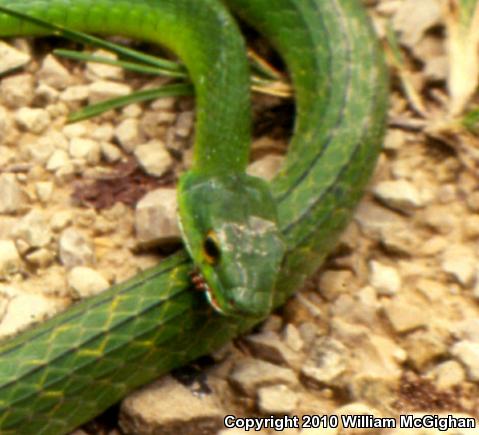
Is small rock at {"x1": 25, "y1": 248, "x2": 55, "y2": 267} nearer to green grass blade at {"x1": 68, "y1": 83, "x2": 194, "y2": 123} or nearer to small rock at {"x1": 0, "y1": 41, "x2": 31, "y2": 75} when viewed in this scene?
green grass blade at {"x1": 68, "y1": 83, "x2": 194, "y2": 123}

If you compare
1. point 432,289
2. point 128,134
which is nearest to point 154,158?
point 128,134

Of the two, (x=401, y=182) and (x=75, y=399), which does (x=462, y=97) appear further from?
(x=75, y=399)

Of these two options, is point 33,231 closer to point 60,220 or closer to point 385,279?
point 60,220

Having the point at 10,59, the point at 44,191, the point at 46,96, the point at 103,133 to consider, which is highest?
the point at 10,59

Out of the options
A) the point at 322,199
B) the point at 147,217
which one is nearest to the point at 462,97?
the point at 322,199

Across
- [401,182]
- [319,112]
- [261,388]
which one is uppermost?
[319,112]
